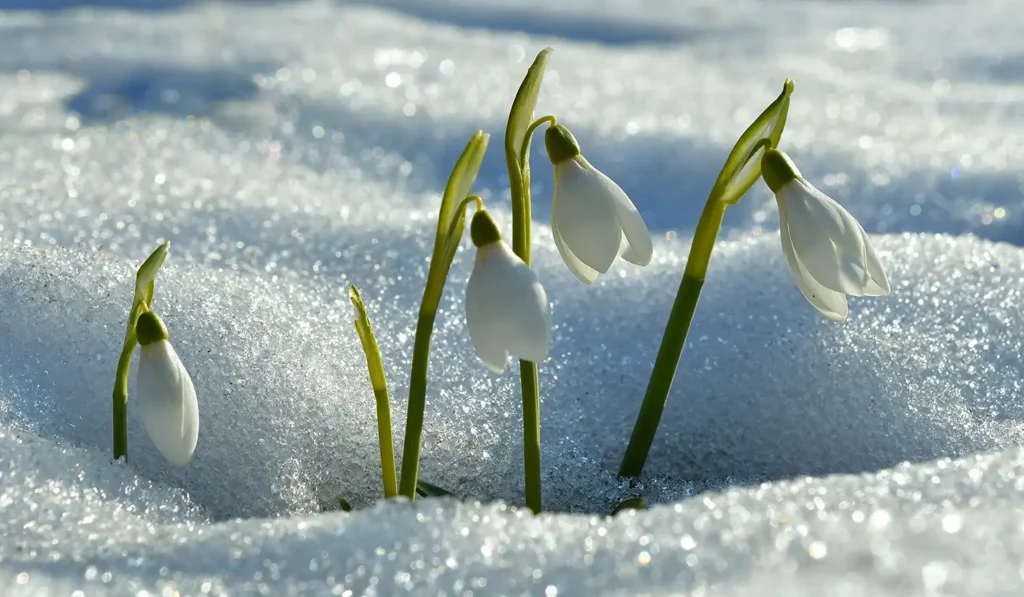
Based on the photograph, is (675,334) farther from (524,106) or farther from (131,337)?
(131,337)

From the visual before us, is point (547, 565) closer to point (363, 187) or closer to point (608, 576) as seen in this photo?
point (608, 576)

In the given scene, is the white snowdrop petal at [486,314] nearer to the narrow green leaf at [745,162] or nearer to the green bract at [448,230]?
the green bract at [448,230]

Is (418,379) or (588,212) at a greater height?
(588,212)

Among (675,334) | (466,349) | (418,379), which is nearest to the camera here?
(418,379)

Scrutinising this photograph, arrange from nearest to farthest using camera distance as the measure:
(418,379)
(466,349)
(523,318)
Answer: (523,318), (418,379), (466,349)

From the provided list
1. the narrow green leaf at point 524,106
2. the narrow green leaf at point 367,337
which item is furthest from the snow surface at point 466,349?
the narrow green leaf at point 524,106

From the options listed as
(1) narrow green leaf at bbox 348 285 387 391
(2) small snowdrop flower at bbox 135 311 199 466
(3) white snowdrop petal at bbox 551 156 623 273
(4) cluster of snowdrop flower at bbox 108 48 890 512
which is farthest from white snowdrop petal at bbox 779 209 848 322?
(2) small snowdrop flower at bbox 135 311 199 466

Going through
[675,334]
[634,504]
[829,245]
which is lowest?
[634,504]

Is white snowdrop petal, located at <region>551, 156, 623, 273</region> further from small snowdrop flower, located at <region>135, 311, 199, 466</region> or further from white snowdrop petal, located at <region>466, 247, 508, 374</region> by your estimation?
small snowdrop flower, located at <region>135, 311, 199, 466</region>

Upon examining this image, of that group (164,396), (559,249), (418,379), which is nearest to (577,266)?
(559,249)
